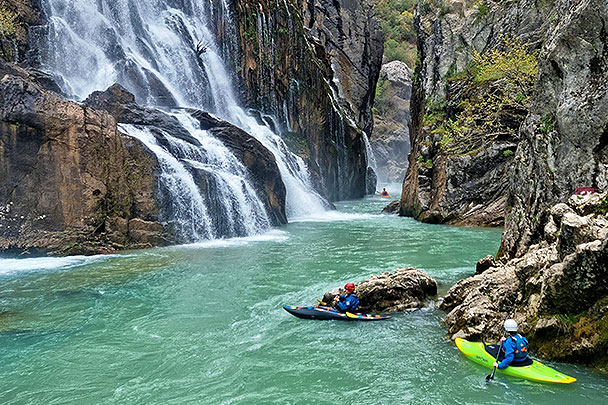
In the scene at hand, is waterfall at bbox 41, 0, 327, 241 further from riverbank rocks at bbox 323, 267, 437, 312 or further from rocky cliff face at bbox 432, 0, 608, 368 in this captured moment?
rocky cliff face at bbox 432, 0, 608, 368

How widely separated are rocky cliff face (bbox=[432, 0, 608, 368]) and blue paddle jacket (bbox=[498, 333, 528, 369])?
654 mm

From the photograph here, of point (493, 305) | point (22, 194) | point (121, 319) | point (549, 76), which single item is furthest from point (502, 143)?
point (22, 194)

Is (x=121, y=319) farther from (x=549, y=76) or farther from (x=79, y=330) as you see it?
(x=549, y=76)

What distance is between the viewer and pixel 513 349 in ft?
20.1

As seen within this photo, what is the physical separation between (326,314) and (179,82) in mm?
27632

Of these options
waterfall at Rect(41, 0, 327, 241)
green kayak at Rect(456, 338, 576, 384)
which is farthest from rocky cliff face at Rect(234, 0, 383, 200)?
green kayak at Rect(456, 338, 576, 384)

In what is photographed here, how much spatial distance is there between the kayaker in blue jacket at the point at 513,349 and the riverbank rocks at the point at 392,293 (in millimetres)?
3262

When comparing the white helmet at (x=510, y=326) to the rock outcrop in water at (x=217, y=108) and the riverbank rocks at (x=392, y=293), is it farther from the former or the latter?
the rock outcrop in water at (x=217, y=108)

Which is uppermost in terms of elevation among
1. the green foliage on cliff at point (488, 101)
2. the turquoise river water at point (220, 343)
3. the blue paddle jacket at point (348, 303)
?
the green foliage on cliff at point (488, 101)

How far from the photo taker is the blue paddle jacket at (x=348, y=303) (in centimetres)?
906

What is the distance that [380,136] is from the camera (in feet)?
235

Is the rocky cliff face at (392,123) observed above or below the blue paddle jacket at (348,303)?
above

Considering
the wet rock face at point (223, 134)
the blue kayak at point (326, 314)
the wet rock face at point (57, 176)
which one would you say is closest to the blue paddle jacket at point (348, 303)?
Answer: the blue kayak at point (326, 314)

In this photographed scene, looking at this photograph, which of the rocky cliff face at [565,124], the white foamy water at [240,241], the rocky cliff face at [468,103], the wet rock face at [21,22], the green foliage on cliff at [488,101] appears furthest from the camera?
the wet rock face at [21,22]
